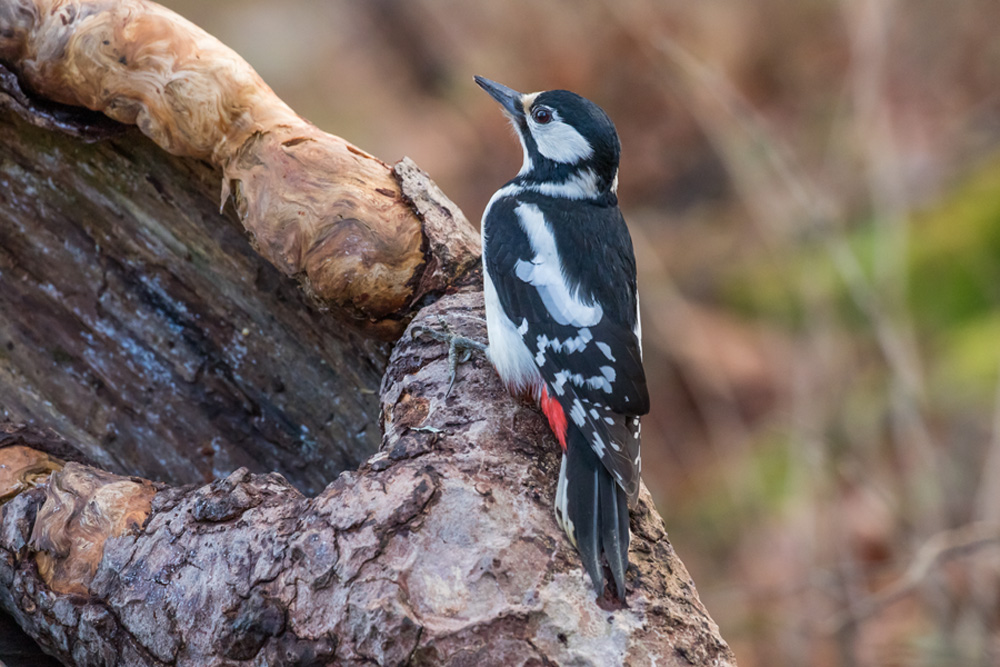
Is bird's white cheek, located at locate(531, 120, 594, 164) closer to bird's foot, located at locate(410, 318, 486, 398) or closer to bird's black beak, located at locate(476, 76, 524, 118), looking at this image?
bird's black beak, located at locate(476, 76, 524, 118)

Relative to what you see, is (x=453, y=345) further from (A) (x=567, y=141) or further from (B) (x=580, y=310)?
(A) (x=567, y=141)

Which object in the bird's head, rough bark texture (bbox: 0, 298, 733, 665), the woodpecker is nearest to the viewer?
rough bark texture (bbox: 0, 298, 733, 665)

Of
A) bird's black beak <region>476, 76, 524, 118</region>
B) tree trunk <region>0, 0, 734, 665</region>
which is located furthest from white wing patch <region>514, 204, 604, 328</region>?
bird's black beak <region>476, 76, 524, 118</region>

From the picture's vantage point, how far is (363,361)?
228cm

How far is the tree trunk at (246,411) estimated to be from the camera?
152 cm

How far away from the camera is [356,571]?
4.95 feet

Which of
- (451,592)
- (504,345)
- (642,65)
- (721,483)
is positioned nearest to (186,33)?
(504,345)

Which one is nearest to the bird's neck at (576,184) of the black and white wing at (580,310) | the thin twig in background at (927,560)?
the black and white wing at (580,310)

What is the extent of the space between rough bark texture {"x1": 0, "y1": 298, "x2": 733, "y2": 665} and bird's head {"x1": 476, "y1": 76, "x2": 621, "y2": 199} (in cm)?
104

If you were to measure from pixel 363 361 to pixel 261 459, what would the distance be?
0.38 m

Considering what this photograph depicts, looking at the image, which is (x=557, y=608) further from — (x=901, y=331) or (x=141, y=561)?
(x=901, y=331)

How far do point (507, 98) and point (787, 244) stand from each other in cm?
219

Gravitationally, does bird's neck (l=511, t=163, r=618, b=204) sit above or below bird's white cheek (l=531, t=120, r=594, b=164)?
below

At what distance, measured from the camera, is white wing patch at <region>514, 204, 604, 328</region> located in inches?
85.7
